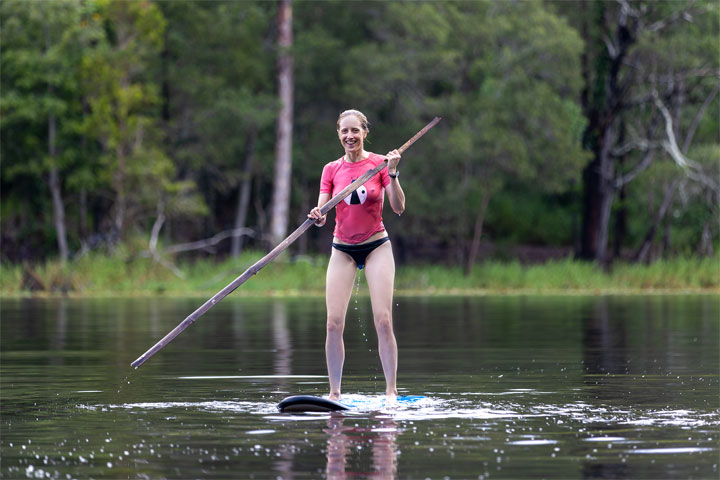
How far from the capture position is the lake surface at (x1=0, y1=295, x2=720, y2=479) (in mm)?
8016

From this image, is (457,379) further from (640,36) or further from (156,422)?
(640,36)

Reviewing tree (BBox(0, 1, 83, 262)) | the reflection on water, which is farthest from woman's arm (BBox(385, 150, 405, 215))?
tree (BBox(0, 1, 83, 262))

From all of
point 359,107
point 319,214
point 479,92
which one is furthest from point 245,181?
point 319,214

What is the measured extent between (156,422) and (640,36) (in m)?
32.5

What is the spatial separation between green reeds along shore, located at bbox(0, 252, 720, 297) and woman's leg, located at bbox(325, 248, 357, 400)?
2512cm

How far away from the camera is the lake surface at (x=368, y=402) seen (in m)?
8.02

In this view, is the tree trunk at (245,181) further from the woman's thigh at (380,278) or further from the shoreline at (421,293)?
the woman's thigh at (380,278)

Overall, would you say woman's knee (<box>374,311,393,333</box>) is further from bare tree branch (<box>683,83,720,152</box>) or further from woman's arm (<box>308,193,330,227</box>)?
bare tree branch (<box>683,83,720,152</box>)

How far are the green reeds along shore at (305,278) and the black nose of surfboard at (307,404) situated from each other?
25.9m

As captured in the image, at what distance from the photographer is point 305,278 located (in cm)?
3856

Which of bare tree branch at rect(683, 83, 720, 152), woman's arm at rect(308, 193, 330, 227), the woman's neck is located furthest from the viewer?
bare tree branch at rect(683, 83, 720, 152)

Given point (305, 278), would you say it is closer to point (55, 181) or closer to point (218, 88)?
point (55, 181)

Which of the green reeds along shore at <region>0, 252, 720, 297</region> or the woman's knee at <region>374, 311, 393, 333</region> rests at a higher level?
the woman's knee at <region>374, 311, 393, 333</region>

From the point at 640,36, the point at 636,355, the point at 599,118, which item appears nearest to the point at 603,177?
the point at 599,118
